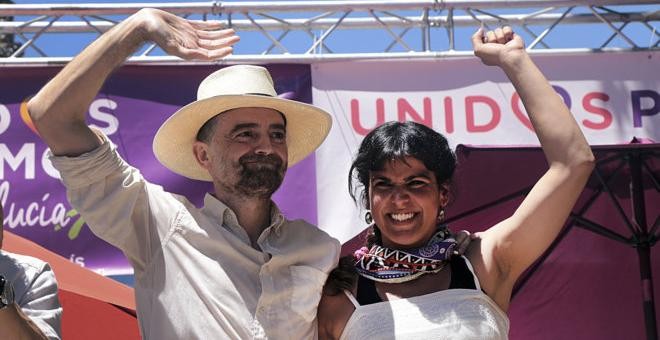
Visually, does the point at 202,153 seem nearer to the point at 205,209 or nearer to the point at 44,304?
A: the point at 205,209

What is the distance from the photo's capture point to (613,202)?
4465 mm

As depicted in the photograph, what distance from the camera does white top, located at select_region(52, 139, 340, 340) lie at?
8.39 feet

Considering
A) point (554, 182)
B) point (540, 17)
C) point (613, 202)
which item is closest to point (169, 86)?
point (540, 17)

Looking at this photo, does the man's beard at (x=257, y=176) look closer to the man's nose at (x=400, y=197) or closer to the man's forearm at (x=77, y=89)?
the man's nose at (x=400, y=197)

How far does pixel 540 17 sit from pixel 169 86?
7.91 ft

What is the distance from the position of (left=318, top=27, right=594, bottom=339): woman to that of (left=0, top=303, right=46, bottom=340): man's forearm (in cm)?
83

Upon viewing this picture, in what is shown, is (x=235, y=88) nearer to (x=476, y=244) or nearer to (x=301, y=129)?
(x=301, y=129)

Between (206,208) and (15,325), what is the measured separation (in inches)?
26.8

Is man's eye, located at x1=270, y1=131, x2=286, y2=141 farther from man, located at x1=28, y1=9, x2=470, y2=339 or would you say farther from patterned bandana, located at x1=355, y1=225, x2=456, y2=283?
patterned bandana, located at x1=355, y1=225, x2=456, y2=283

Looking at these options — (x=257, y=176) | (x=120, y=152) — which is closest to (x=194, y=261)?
(x=257, y=176)

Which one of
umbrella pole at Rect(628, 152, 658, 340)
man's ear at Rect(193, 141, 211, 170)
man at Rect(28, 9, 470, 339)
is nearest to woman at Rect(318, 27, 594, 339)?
man at Rect(28, 9, 470, 339)

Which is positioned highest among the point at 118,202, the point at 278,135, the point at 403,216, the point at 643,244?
the point at 278,135

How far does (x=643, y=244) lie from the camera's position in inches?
172

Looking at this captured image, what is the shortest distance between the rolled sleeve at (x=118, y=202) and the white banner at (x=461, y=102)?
314 cm
